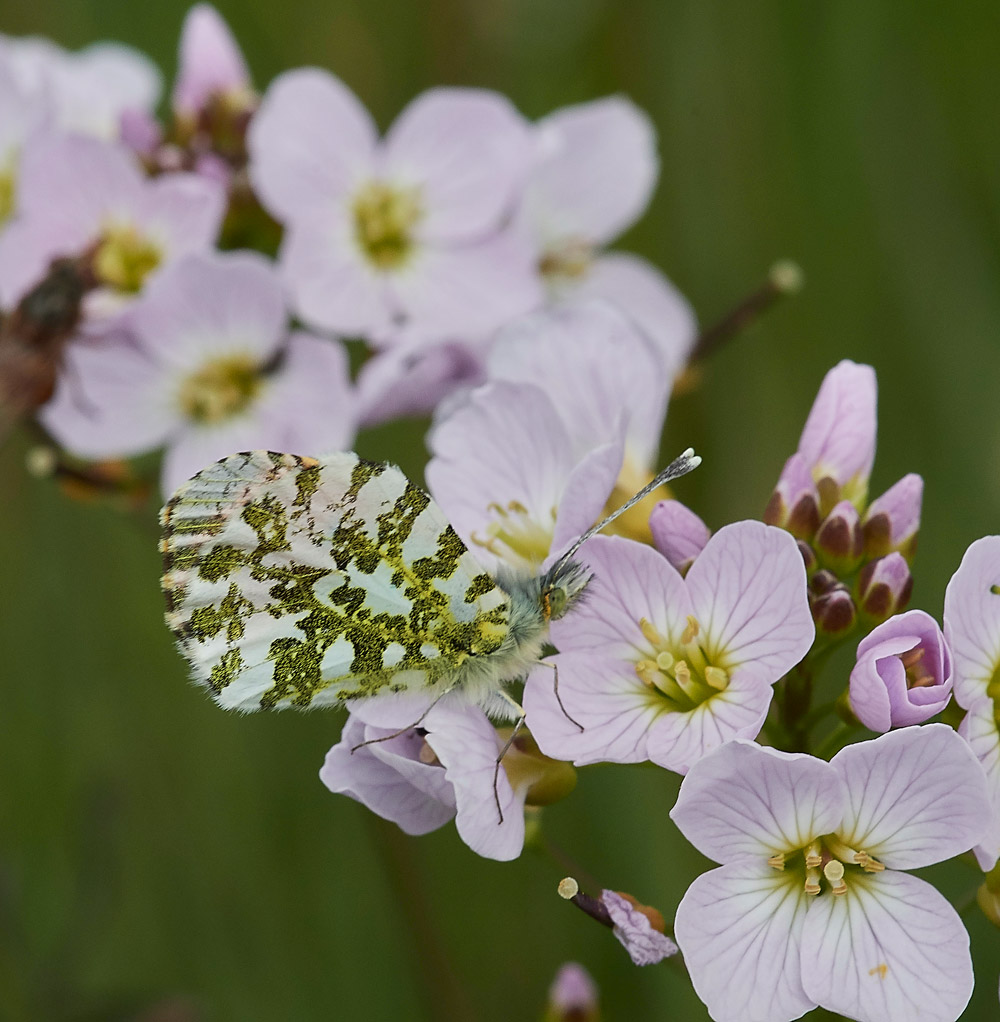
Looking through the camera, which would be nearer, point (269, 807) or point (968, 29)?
point (269, 807)

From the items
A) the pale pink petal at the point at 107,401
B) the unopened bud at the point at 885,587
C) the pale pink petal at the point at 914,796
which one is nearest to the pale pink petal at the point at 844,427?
the unopened bud at the point at 885,587

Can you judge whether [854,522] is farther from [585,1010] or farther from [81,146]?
[81,146]

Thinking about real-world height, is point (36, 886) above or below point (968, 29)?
below

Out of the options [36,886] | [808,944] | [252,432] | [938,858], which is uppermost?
[938,858]

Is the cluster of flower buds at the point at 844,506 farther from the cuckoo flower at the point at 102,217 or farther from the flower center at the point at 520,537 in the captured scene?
the cuckoo flower at the point at 102,217

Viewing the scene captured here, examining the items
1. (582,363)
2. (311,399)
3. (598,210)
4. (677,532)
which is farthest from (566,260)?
(677,532)

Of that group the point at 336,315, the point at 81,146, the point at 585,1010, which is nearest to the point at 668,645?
the point at 585,1010
